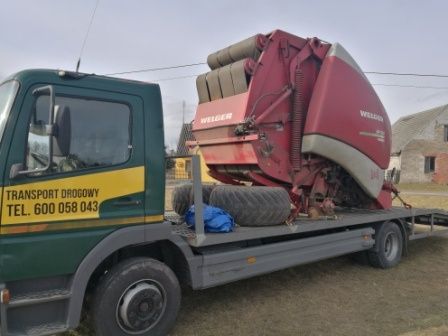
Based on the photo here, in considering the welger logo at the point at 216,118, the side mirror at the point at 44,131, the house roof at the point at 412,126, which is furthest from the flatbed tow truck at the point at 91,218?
the house roof at the point at 412,126

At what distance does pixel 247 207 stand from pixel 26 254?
8.27 ft

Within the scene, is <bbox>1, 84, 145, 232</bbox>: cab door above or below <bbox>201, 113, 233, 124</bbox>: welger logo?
below

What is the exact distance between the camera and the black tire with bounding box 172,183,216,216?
570 cm

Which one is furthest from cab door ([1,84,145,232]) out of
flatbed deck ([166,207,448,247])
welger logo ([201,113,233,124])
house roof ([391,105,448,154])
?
house roof ([391,105,448,154])

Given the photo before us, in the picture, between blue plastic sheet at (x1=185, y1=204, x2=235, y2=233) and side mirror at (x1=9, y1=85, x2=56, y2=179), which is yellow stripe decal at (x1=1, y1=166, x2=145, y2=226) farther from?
blue plastic sheet at (x1=185, y1=204, x2=235, y2=233)

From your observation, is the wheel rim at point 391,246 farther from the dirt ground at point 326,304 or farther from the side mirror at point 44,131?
the side mirror at point 44,131

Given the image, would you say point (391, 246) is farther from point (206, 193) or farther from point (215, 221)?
point (215, 221)

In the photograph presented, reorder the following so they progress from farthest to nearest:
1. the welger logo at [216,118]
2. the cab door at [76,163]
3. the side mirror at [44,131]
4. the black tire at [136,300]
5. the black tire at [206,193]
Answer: the welger logo at [216,118] → the black tire at [206,193] → the black tire at [136,300] → the cab door at [76,163] → the side mirror at [44,131]

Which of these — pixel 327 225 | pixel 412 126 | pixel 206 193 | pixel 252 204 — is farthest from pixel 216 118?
pixel 412 126

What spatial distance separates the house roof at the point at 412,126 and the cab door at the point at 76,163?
34537 mm

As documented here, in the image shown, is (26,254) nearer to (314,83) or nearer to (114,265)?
(114,265)

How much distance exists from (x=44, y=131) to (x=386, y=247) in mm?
6061

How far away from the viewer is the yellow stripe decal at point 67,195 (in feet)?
11.3

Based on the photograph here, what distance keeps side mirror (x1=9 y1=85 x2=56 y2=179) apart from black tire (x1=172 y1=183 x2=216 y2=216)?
7.94 ft
